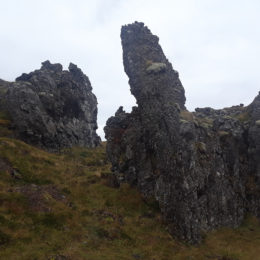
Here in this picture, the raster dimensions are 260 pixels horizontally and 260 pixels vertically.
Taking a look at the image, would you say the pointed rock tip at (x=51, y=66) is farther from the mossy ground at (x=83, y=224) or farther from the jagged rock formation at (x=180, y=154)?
the mossy ground at (x=83, y=224)

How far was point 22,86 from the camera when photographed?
56.2 meters

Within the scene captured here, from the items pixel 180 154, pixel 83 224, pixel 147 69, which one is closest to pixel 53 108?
pixel 147 69

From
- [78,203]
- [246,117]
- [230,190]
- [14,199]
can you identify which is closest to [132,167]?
[78,203]

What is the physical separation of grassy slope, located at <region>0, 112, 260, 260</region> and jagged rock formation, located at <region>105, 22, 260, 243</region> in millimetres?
2115

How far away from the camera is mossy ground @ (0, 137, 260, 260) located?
71.3ft

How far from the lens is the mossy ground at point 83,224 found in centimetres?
2173

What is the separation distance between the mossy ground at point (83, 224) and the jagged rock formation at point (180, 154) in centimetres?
214

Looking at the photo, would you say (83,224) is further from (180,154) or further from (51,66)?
(51,66)

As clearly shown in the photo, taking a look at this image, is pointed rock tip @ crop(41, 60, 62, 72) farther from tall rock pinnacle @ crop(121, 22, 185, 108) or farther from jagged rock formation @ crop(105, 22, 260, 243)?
jagged rock formation @ crop(105, 22, 260, 243)

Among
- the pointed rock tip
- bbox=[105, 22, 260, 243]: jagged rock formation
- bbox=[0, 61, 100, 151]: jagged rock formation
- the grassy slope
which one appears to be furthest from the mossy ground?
the pointed rock tip

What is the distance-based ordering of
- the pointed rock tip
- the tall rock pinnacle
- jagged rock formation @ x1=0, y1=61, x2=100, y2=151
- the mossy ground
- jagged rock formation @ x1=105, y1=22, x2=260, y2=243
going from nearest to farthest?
the mossy ground
jagged rock formation @ x1=105, y1=22, x2=260, y2=243
the tall rock pinnacle
jagged rock formation @ x1=0, y1=61, x2=100, y2=151
the pointed rock tip

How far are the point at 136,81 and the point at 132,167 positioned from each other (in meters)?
15.1

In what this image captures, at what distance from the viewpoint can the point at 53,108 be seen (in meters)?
62.3

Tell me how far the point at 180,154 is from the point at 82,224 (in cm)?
1402
